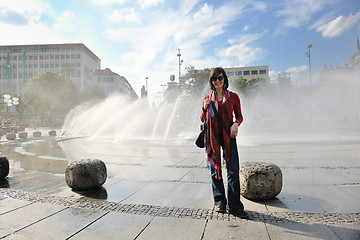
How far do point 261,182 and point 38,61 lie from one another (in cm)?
10729

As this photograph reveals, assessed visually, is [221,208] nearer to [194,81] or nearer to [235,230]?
[235,230]

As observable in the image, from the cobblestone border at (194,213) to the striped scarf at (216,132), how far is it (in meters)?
0.59

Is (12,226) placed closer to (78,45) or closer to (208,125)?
(208,125)

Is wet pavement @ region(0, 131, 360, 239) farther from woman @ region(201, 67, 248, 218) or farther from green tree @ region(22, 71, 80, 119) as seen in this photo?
green tree @ region(22, 71, 80, 119)

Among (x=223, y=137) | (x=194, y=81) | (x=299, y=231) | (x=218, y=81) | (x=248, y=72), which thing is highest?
(x=248, y=72)

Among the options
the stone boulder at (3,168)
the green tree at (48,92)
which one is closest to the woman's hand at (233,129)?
the stone boulder at (3,168)

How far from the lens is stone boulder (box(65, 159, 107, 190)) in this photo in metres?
4.58

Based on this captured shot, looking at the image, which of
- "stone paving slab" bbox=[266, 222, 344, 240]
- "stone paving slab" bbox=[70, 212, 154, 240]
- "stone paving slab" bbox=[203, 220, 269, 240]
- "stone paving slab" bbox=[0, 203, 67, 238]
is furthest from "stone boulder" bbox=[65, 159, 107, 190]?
"stone paving slab" bbox=[266, 222, 344, 240]

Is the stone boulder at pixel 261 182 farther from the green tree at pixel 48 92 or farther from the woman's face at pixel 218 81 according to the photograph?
the green tree at pixel 48 92

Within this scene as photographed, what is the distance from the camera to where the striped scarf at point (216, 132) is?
331 cm

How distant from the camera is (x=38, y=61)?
92.3 m

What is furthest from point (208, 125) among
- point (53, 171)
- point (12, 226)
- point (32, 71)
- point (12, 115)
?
point (32, 71)

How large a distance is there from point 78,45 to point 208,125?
99.7 meters

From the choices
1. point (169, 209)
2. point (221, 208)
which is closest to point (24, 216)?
point (169, 209)
